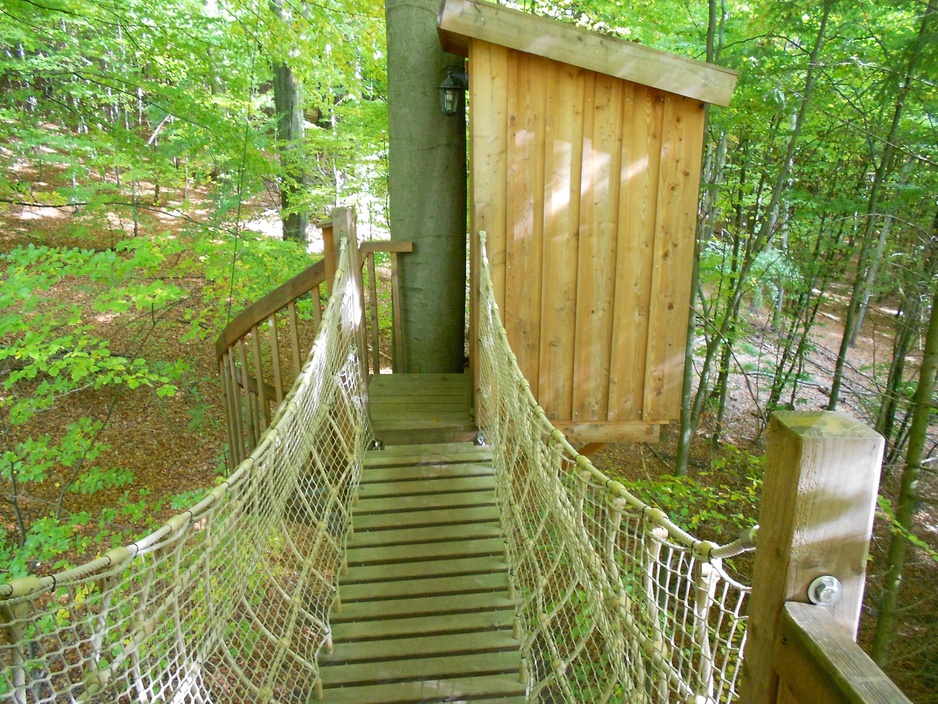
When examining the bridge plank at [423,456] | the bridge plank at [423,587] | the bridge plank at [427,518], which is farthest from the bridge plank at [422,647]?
the bridge plank at [423,456]

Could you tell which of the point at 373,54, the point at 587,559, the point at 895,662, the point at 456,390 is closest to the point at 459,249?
the point at 456,390

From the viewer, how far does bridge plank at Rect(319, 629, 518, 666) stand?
1.95m

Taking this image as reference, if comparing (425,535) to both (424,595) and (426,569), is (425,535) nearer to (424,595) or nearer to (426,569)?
(426,569)

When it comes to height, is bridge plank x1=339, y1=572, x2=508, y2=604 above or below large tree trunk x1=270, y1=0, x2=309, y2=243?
below

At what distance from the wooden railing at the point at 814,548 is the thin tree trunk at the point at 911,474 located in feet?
10.9

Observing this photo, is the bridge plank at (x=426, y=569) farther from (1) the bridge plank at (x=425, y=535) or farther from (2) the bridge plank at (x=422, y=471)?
(2) the bridge plank at (x=422, y=471)

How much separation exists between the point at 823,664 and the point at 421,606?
5.47ft

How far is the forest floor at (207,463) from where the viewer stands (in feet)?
15.6

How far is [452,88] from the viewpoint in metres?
3.68

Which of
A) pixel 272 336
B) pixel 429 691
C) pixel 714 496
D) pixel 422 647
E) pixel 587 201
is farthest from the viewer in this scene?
pixel 714 496

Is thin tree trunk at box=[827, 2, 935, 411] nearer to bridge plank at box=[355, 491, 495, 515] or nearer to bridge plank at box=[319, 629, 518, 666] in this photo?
bridge plank at box=[355, 491, 495, 515]

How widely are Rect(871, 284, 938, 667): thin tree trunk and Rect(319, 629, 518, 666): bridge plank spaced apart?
2646 millimetres

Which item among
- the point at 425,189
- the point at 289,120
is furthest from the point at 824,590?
the point at 289,120

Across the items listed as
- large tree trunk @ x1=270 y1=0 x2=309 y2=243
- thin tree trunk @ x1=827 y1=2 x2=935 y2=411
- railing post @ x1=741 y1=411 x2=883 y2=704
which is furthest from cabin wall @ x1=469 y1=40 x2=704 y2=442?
large tree trunk @ x1=270 y1=0 x2=309 y2=243
